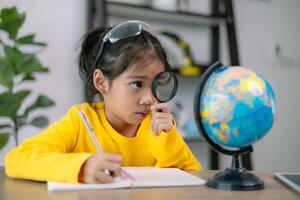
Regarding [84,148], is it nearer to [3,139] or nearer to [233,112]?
[233,112]

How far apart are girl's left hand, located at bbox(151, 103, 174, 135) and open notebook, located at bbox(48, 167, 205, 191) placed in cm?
11

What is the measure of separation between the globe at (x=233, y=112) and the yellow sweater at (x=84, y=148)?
0.93 feet

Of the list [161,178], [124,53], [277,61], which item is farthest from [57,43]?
[277,61]

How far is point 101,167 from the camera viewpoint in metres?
0.83

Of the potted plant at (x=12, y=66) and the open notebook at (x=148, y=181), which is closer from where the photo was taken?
the open notebook at (x=148, y=181)

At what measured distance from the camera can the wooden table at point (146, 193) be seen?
741 mm

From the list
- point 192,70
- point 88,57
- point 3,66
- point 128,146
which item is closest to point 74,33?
point 3,66

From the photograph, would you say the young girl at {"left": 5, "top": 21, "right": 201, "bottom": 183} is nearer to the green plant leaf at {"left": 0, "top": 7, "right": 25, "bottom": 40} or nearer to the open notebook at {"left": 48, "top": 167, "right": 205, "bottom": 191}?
the open notebook at {"left": 48, "top": 167, "right": 205, "bottom": 191}

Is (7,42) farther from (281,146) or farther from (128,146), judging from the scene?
(281,146)

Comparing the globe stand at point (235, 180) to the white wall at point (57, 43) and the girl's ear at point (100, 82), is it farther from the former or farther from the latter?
the white wall at point (57, 43)

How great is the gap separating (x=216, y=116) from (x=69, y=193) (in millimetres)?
318

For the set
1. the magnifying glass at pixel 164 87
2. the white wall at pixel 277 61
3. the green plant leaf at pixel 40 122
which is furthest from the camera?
the white wall at pixel 277 61

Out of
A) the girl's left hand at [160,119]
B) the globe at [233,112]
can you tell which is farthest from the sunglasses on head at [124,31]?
the globe at [233,112]

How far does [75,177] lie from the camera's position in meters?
0.84
